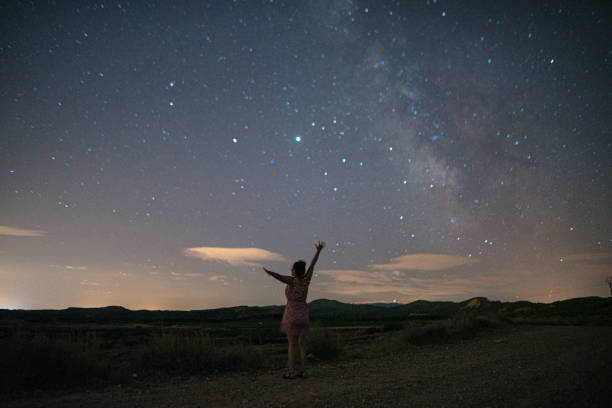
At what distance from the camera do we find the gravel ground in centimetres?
459

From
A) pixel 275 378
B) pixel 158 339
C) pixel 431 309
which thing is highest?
pixel 158 339

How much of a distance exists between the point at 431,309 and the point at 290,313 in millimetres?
160292

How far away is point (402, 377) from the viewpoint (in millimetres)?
6344

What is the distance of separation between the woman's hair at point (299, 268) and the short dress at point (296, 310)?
0.11m

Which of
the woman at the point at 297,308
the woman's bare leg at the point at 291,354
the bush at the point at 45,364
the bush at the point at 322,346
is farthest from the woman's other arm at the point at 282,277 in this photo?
the bush at the point at 45,364

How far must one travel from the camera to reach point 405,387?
5.43m

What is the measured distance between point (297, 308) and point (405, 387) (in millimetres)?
2414

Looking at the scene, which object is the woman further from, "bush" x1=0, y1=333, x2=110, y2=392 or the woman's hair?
"bush" x1=0, y1=333, x2=110, y2=392

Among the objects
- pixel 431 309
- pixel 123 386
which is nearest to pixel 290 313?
pixel 123 386

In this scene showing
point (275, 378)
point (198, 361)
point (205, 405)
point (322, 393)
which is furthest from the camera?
point (198, 361)

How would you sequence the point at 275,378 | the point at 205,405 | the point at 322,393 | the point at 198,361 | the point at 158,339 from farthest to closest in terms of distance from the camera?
the point at 158,339 → the point at 198,361 → the point at 275,378 → the point at 322,393 → the point at 205,405

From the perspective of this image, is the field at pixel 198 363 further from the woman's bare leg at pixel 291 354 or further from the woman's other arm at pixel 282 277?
the woman's other arm at pixel 282 277

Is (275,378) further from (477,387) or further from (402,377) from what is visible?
(477,387)

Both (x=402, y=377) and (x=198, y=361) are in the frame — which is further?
(x=198, y=361)
